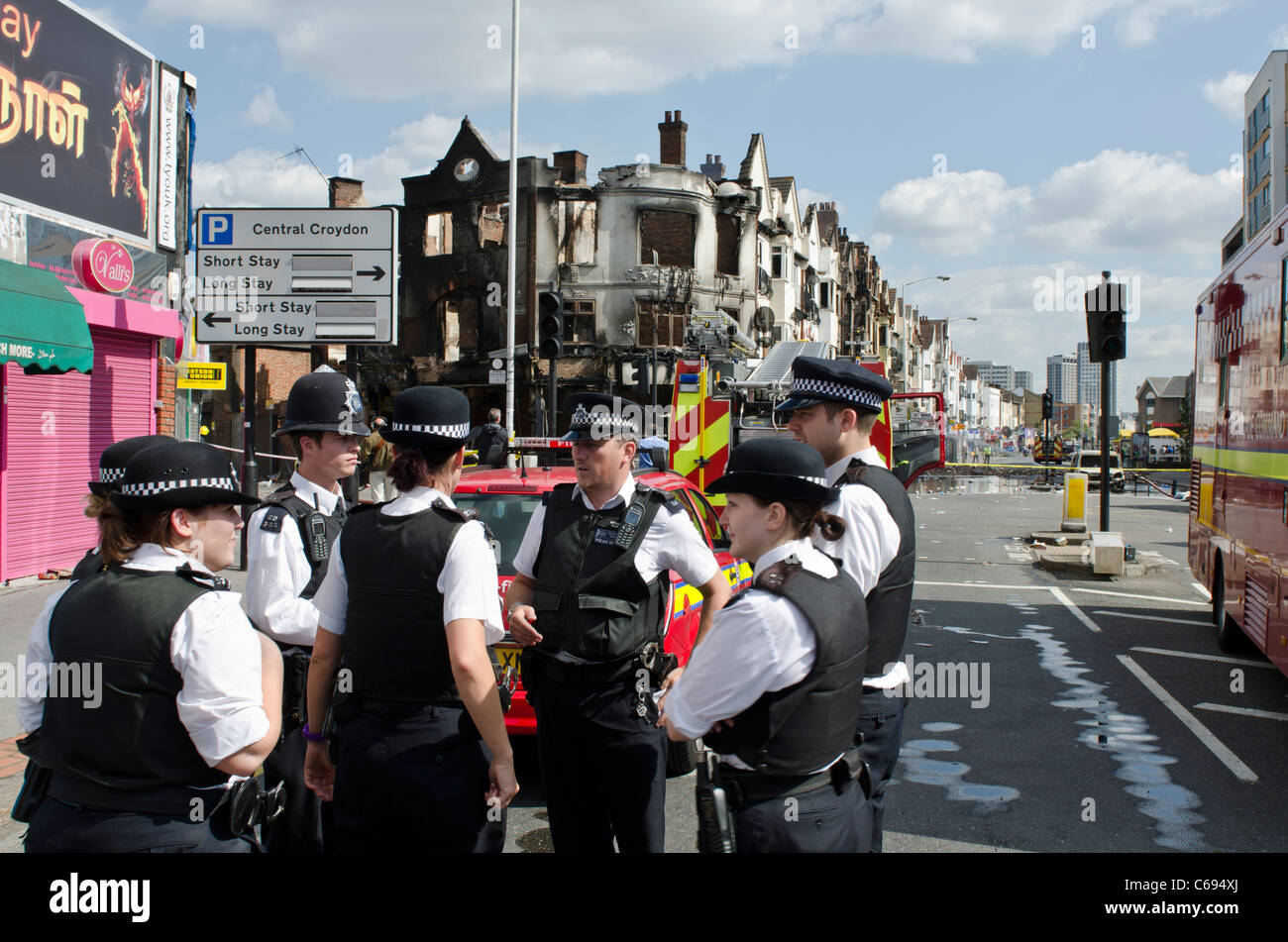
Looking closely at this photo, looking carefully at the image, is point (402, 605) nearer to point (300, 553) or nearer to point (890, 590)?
point (300, 553)

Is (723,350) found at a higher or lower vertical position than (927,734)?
higher

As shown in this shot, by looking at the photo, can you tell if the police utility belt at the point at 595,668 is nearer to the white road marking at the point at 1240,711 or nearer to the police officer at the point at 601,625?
the police officer at the point at 601,625

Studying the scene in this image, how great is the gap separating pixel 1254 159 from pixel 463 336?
58.4 m

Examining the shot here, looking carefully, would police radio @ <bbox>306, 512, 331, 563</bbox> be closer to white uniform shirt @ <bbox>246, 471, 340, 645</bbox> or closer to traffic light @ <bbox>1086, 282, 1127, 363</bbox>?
white uniform shirt @ <bbox>246, 471, 340, 645</bbox>

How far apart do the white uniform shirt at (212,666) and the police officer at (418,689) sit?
550mm

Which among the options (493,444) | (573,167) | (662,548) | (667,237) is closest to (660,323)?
(667,237)

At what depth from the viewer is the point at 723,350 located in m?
16.2

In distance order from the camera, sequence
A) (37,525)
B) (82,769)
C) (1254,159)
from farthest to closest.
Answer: (1254,159), (37,525), (82,769)

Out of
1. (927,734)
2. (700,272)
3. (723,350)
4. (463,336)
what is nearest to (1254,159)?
(700,272)

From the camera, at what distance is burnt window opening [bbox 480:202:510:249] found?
35.9m

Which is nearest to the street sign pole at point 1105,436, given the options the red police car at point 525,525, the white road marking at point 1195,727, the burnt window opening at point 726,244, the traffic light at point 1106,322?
the traffic light at point 1106,322

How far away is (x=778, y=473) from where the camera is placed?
8.80ft

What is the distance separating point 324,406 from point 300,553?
1.98 feet
